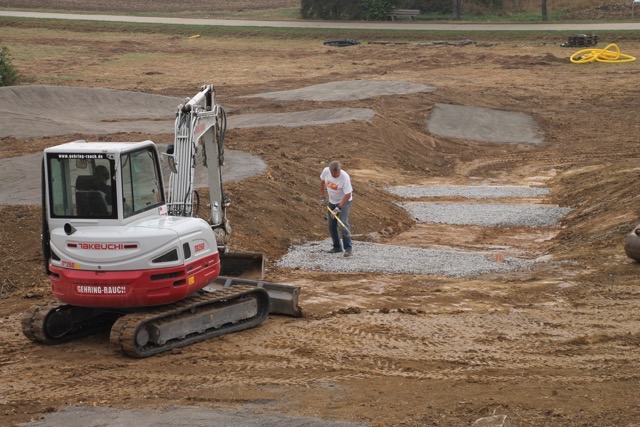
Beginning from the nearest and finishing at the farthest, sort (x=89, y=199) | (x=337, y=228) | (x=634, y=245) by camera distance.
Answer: (x=89, y=199), (x=634, y=245), (x=337, y=228)

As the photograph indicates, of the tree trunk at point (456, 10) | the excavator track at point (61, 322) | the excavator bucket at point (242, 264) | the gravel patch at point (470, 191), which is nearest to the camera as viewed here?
the excavator track at point (61, 322)

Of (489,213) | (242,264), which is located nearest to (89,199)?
(242,264)

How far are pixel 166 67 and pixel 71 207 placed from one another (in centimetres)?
3893

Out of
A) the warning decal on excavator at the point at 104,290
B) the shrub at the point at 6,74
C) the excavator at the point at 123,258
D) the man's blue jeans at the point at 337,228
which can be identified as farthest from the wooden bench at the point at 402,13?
the warning decal on excavator at the point at 104,290

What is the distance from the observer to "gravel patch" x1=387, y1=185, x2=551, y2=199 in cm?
2705

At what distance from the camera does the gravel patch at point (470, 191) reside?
88.7 ft

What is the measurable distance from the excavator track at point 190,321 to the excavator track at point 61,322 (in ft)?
3.21

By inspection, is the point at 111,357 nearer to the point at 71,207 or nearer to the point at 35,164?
the point at 71,207

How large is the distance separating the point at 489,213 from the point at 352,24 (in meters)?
41.2

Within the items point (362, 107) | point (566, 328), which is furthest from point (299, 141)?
point (566, 328)

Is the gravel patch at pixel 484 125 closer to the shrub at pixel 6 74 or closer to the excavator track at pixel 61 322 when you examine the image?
the shrub at pixel 6 74

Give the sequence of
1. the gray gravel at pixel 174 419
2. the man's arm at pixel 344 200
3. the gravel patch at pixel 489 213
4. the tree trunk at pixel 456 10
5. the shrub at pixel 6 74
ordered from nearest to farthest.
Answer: the gray gravel at pixel 174 419, the man's arm at pixel 344 200, the gravel patch at pixel 489 213, the shrub at pixel 6 74, the tree trunk at pixel 456 10

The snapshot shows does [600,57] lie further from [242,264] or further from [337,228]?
[242,264]

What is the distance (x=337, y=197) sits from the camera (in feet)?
63.8
